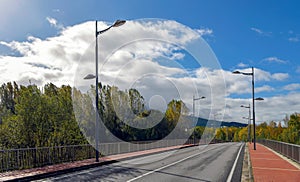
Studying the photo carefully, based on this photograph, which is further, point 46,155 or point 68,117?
point 68,117

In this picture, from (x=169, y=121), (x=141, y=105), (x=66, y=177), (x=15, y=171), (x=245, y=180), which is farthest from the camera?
(x=169, y=121)

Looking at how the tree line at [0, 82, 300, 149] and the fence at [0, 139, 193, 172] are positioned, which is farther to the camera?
the tree line at [0, 82, 300, 149]

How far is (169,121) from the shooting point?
48.2 meters

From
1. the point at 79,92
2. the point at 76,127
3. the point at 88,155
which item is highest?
the point at 79,92

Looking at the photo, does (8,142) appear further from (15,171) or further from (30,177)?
(30,177)

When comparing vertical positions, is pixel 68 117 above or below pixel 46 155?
above

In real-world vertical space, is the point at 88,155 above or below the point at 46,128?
below

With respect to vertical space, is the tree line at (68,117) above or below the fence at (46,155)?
above

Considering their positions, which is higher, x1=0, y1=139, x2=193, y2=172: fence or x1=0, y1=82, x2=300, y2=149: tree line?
x1=0, y1=82, x2=300, y2=149: tree line

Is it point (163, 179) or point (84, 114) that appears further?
point (84, 114)

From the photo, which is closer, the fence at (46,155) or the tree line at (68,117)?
the fence at (46,155)

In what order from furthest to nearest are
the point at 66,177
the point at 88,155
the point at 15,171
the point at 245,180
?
the point at 88,155 < the point at 15,171 < the point at 66,177 < the point at 245,180

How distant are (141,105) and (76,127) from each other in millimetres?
18067

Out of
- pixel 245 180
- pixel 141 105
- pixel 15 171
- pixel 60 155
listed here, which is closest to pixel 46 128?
pixel 60 155
